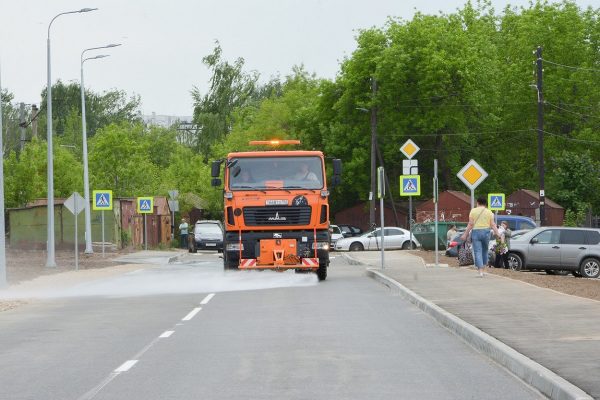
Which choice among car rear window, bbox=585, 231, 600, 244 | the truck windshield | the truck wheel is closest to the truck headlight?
the truck wheel

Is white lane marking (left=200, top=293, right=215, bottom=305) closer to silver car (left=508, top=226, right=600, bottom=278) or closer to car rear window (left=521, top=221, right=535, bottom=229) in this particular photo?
silver car (left=508, top=226, right=600, bottom=278)

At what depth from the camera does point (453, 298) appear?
19.5 metres

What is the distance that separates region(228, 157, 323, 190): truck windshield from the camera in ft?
89.1

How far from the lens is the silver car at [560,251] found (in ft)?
108

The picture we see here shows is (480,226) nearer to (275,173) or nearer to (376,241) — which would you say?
(275,173)

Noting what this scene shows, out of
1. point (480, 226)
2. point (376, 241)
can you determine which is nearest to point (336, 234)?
point (376, 241)

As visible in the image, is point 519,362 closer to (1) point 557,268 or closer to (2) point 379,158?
(1) point 557,268

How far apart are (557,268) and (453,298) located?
574 inches

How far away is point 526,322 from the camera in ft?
47.9

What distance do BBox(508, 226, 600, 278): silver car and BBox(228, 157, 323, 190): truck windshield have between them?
9.05 m

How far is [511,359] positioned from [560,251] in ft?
75.0

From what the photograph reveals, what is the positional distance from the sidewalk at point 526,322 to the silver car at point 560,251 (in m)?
8.02

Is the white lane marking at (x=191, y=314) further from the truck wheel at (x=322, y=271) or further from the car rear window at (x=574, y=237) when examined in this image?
the car rear window at (x=574, y=237)

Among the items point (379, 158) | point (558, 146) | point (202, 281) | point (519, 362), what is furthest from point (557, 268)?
point (558, 146)
